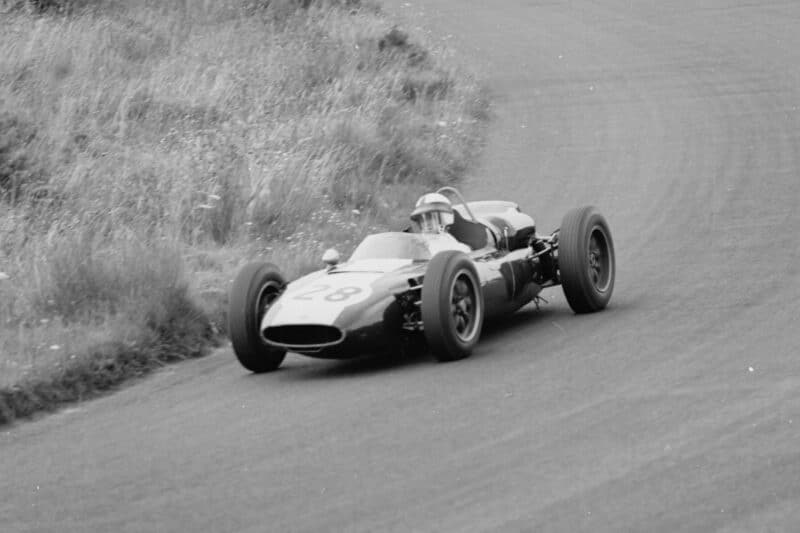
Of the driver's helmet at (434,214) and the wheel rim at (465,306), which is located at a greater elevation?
the driver's helmet at (434,214)

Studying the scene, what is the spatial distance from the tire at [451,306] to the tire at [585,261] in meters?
1.24

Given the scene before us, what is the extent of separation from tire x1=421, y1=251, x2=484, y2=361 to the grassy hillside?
261 cm

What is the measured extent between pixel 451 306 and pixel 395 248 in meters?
1.23

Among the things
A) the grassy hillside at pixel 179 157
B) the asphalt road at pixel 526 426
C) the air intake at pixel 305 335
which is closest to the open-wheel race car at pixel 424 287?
the air intake at pixel 305 335

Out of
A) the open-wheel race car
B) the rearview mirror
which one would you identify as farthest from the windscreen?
the rearview mirror

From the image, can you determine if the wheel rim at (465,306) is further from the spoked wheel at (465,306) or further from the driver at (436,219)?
the driver at (436,219)

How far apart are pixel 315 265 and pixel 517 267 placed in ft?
9.38

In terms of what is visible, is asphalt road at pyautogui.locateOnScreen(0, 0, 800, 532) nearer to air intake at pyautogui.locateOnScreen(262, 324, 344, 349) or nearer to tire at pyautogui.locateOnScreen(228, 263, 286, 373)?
tire at pyautogui.locateOnScreen(228, 263, 286, 373)

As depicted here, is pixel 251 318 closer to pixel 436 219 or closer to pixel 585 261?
pixel 436 219

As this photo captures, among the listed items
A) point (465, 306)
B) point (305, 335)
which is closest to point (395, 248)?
point (465, 306)

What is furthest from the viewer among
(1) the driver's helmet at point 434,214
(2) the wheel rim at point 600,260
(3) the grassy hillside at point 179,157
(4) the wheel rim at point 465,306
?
(2) the wheel rim at point 600,260

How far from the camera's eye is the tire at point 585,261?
12.0 meters

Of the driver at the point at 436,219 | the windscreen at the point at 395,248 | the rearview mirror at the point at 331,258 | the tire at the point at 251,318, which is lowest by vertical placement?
the tire at the point at 251,318

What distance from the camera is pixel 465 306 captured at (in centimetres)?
1096
